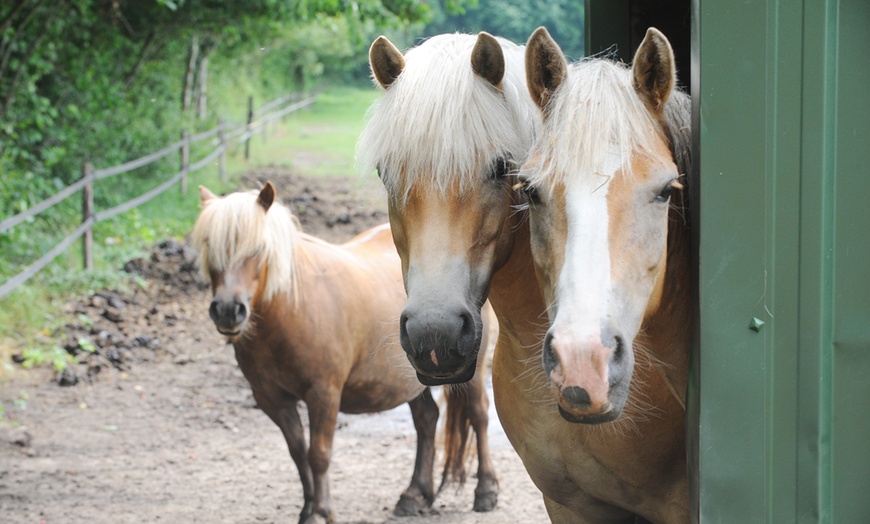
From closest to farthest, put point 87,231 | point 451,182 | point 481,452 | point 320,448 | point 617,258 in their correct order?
point 617,258
point 451,182
point 320,448
point 481,452
point 87,231

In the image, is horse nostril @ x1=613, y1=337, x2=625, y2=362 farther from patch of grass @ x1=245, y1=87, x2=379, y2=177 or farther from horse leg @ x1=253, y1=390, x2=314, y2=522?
patch of grass @ x1=245, y1=87, x2=379, y2=177

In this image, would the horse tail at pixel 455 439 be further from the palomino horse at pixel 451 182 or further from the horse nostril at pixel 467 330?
the horse nostril at pixel 467 330

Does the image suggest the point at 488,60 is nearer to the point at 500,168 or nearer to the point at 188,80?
the point at 500,168

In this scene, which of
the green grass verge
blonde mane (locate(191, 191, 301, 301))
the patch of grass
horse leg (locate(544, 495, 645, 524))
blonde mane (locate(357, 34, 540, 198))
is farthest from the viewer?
the patch of grass

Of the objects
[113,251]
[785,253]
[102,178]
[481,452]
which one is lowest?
[481,452]

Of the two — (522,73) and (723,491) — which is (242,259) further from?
(723,491)

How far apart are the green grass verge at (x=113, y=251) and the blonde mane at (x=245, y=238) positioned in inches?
36.7

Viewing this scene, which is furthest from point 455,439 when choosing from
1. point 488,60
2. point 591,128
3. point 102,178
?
point 102,178

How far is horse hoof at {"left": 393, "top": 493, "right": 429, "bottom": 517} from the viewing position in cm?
489

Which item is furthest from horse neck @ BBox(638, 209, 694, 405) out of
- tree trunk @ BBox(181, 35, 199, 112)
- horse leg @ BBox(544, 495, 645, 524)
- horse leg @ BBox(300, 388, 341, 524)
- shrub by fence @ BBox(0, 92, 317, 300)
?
tree trunk @ BBox(181, 35, 199, 112)

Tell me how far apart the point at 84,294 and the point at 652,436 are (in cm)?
714

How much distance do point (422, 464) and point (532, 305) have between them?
2884 mm

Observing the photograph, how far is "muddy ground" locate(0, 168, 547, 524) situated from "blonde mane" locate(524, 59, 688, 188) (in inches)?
130

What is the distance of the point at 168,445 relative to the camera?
19.2 feet
